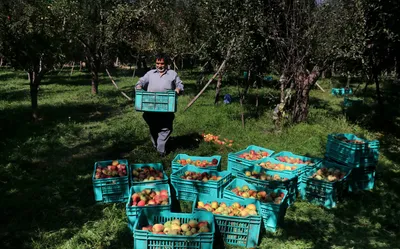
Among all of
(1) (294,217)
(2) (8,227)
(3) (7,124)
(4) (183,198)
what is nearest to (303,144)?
(1) (294,217)

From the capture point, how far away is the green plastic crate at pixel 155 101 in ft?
19.5

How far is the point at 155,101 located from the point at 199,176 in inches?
68.7

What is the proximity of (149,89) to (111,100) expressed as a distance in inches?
332

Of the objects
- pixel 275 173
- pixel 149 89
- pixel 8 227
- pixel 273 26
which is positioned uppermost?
pixel 273 26

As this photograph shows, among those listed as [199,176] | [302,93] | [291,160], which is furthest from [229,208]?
[302,93]

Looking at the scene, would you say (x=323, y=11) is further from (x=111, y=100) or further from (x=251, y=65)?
(x=111, y=100)

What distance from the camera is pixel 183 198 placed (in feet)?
16.3

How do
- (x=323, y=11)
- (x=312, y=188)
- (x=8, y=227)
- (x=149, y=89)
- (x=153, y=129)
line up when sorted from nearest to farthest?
(x=8, y=227) < (x=312, y=188) < (x=149, y=89) < (x=153, y=129) < (x=323, y=11)

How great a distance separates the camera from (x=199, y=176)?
16.7ft

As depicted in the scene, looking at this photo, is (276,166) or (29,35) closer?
(276,166)

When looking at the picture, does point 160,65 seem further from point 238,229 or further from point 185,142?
point 238,229

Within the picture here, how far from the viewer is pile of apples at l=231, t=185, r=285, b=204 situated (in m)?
4.54

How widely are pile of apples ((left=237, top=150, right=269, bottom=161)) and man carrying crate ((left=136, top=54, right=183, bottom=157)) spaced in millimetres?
1608

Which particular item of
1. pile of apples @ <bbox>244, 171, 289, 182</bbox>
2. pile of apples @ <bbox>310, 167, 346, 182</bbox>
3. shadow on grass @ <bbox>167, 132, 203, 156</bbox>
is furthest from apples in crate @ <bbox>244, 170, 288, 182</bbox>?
shadow on grass @ <bbox>167, 132, 203, 156</bbox>
